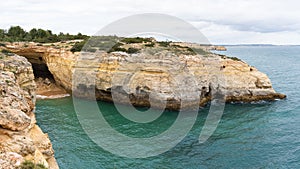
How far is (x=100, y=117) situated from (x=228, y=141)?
1395 cm

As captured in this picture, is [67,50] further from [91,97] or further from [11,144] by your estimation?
[11,144]

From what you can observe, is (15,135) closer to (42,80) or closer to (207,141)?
(207,141)

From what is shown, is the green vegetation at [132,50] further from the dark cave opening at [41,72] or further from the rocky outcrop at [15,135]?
the rocky outcrop at [15,135]

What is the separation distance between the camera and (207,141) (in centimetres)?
2311

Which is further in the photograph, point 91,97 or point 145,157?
point 91,97

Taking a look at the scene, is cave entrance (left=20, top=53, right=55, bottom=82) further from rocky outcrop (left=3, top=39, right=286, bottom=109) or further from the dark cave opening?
rocky outcrop (left=3, top=39, right=286, bottom=109)

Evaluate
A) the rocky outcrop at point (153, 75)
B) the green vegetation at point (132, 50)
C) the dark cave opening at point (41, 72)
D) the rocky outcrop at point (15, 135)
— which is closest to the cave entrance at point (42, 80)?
the dark cave opening at point (41, 72)

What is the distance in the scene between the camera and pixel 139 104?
109 feet

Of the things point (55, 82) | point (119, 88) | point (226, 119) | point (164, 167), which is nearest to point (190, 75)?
point (226, 119)

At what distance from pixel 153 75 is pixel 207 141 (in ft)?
36.9

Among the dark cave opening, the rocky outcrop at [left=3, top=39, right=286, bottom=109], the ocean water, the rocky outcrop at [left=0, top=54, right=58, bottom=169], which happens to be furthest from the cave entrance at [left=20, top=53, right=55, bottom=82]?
the rocky outcrop at [left=0, top=54, right=58, bottom=169]

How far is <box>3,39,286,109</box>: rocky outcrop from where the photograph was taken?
3152cm

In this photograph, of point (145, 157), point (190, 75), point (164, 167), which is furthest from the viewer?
point (190, 75)

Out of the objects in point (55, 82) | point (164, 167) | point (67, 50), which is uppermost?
point (67, 50)
